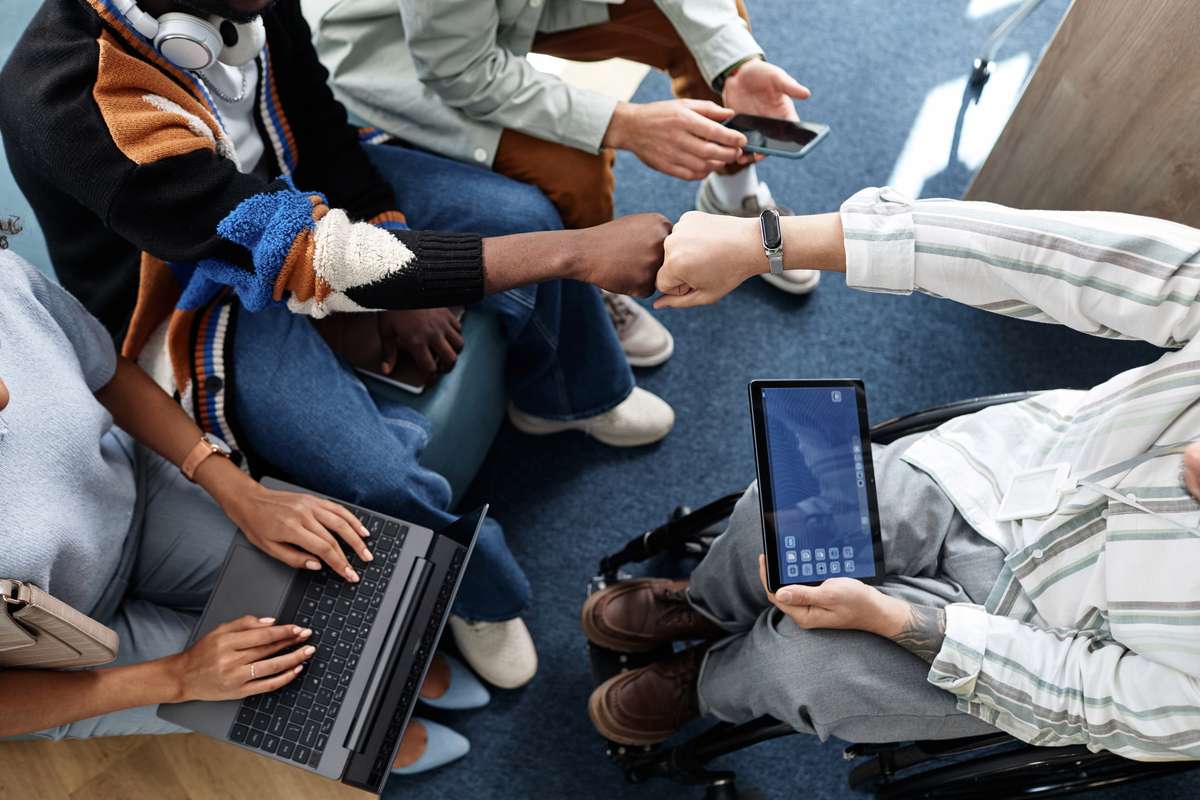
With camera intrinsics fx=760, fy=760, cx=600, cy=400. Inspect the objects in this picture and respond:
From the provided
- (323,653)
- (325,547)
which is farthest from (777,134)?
(323,653)

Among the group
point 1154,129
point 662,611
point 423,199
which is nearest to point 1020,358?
point 1154,129

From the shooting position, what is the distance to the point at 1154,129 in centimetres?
137

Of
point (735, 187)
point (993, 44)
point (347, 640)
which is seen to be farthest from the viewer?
point (993, 44)

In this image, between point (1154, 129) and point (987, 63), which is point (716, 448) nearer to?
point (1154, 129)

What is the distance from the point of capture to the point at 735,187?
1700 millimetres

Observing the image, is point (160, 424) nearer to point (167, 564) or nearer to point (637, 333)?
point (167, 564)

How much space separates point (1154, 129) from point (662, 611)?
1.24 m

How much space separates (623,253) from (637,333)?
0.67 metres

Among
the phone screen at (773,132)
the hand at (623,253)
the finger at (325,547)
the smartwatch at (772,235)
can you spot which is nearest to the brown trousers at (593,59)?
the phone screen at (773,132)

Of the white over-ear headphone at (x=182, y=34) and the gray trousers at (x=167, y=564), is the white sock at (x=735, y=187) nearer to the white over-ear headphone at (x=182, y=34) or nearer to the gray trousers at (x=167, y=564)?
the white over-ear headphone at (x=182, y=34)

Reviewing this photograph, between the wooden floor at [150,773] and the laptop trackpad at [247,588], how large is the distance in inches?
6.7

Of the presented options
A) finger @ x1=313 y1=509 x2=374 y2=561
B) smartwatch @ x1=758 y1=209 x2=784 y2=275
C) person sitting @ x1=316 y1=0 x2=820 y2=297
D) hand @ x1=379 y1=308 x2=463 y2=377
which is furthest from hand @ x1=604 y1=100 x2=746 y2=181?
finger @ x1=313 y1=509 x2=374 y2=561

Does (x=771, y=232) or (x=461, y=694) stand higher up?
(x=771, y=232)

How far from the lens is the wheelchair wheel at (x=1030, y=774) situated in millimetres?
935
